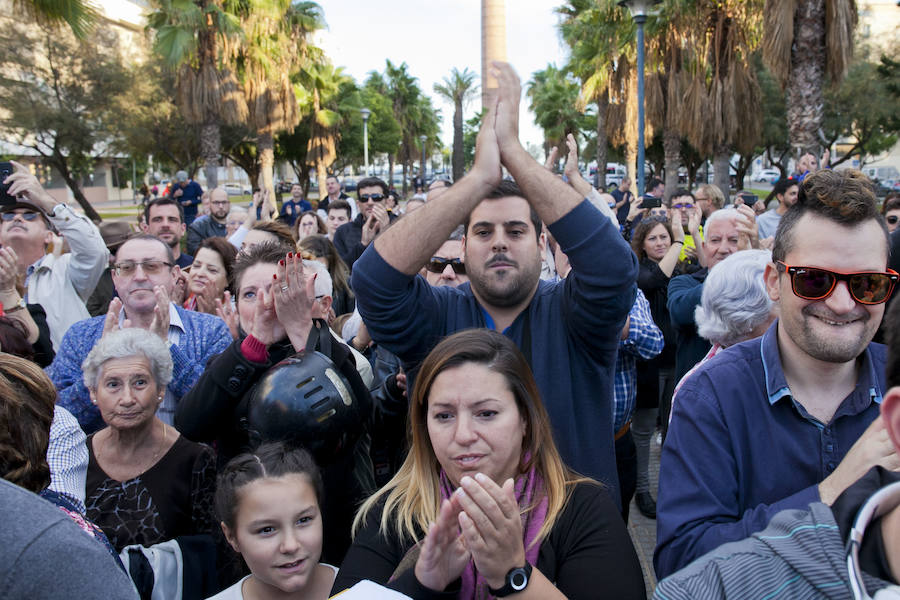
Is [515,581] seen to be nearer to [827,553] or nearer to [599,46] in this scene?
[827,553]

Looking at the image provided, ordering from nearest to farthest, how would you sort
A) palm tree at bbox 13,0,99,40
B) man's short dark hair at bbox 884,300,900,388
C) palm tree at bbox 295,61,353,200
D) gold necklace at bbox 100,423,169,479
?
man's short dark hair at bbox 884,300,900,388 → gold necklace at bbox 100,423,169,479 → palm tree at bbox 13,0,99,40 → palm tree at bbox 295,61,353,200

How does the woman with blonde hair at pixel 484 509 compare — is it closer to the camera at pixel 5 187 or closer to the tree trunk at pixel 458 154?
the camera at pixel 5 187

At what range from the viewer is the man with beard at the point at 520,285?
2271mm

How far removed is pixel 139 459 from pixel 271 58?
22882mm

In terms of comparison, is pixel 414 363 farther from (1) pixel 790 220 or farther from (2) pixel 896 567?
(2) pixel 896 567

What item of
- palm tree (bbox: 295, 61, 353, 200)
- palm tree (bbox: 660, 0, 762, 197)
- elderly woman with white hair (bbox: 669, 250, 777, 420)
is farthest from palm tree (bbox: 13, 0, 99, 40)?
palm tree (bbox: 295, 61, 353, 200)

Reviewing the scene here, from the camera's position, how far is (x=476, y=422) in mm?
1956

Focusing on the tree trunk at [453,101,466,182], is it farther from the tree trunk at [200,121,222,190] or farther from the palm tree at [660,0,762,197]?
the palm tree at [660,0,762,197]

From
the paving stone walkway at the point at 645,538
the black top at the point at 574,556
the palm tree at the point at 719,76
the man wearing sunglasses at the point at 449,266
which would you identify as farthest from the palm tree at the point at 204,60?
the black top at the point at 574,556

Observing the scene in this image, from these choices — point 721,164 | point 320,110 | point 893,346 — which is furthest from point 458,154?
point 893,346

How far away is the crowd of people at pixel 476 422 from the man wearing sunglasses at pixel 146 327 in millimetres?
15

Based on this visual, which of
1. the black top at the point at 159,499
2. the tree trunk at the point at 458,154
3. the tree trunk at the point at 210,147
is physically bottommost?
the black top at the point at 159,499

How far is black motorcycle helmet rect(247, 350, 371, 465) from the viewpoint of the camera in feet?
8.14

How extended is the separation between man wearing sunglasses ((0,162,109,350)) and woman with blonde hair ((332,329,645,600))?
333 centimetres
